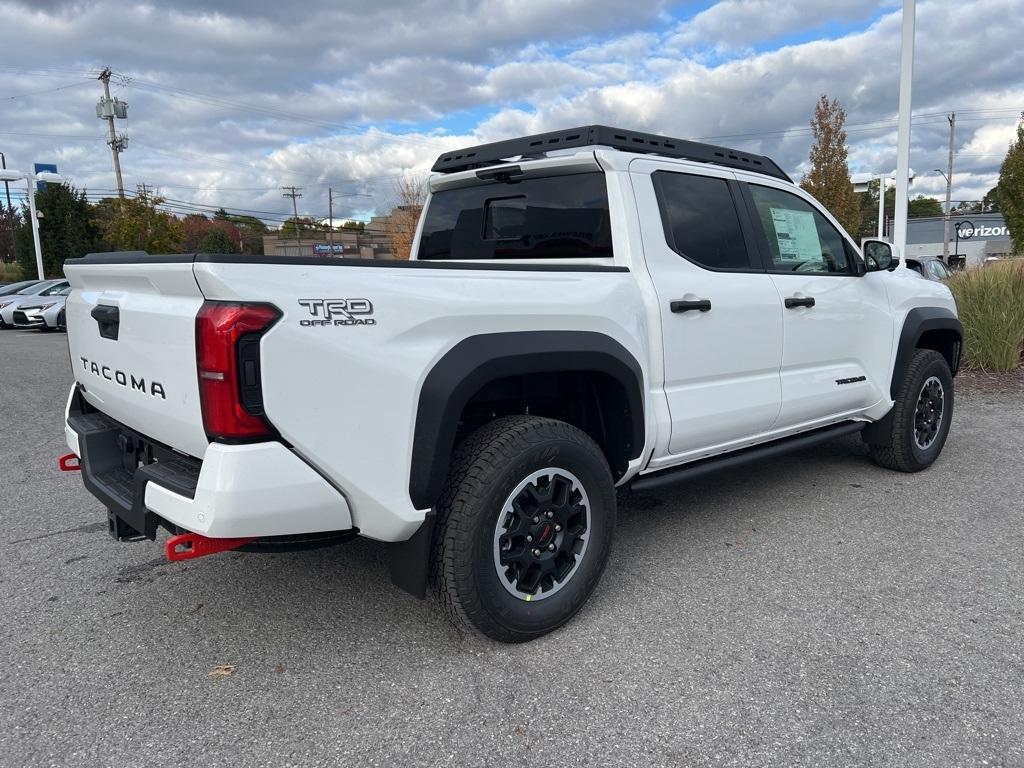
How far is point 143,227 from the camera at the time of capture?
100 ft

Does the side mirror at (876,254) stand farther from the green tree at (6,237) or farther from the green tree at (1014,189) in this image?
the green tree at (6,237)

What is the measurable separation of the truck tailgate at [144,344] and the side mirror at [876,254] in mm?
3975

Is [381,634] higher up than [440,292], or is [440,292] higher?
[440,292]

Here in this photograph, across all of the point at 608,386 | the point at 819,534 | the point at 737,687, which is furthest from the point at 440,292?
the point at 819,534

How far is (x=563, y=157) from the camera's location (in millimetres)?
3527

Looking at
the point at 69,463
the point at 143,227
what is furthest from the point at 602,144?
the point at 143,227

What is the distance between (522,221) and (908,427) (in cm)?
304

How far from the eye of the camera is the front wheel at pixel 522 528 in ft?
8.91

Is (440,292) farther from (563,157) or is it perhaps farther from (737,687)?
(737,687)

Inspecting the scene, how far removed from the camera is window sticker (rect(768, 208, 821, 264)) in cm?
424

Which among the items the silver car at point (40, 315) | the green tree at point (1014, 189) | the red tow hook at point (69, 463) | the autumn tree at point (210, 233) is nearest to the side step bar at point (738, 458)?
Result: the red tow hook at point (69, 463)

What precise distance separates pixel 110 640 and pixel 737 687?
2.42m

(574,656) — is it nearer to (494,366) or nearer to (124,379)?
(494,366)

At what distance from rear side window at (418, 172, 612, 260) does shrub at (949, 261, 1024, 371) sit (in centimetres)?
725
